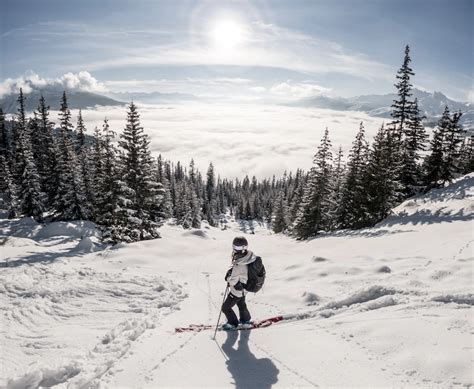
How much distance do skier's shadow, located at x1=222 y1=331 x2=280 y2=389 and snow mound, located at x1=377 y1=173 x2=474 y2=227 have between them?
62.2 ft

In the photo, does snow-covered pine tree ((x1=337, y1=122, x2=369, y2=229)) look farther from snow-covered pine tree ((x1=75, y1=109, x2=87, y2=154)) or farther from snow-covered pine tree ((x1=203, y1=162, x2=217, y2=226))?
snow-covered pine tree ((x1=203, y1=162, x2=217, y2=226))

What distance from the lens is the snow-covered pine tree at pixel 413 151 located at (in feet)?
107

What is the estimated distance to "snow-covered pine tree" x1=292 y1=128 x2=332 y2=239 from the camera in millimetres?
32312

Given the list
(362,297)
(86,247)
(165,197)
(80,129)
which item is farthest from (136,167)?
(80,129)

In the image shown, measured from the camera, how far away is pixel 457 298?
7020 millimetres

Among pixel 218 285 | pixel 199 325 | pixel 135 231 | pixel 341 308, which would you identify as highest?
pixel 341 308

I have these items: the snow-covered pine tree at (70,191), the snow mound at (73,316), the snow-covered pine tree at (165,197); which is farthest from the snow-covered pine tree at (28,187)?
the snow mound at (73,316)

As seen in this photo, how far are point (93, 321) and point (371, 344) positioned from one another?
23.2 ft

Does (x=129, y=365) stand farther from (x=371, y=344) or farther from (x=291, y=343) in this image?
(x=371, y=344)

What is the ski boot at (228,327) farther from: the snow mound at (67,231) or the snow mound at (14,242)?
the snow mound at (67,231)

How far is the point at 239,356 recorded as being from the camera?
6.39 metres

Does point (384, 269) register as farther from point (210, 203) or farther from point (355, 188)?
point (210, 203)

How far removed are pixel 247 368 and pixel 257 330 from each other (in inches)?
59.1

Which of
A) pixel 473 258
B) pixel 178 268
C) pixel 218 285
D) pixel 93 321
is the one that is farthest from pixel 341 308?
pixel 178 268
